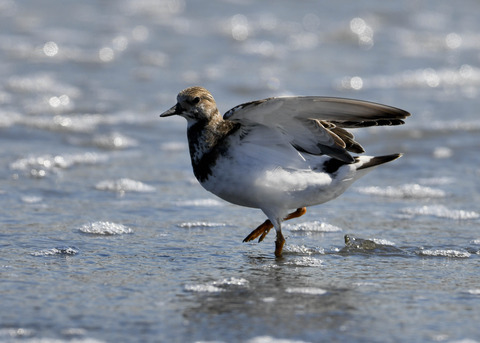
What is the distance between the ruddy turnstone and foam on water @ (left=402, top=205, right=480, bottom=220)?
51.8 inches

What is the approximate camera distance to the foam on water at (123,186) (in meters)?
6.95

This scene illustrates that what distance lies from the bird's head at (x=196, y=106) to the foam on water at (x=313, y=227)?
128 centimetres

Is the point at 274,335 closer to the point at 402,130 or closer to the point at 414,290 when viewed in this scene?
the point at 414,290

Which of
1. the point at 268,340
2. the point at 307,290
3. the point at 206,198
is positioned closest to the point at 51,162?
the point at 206,198

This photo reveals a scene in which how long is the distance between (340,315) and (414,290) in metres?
0.67

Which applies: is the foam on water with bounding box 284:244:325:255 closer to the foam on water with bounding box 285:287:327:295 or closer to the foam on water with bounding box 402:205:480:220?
the foam on water with bounding box 285:287:327:295

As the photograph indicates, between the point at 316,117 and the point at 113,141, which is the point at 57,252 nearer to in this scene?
the point at 316,117

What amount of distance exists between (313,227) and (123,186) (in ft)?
6.16

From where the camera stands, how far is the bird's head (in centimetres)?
523

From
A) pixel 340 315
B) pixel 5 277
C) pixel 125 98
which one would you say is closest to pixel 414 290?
pixel 340 315

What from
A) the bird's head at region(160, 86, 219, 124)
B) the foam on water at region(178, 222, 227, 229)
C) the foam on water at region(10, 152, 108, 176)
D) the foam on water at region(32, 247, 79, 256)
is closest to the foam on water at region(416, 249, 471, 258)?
the foam on water at region(178, 222, 227, 229)

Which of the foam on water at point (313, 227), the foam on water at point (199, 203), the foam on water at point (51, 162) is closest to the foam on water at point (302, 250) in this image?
the foam on water at point (313, 227)

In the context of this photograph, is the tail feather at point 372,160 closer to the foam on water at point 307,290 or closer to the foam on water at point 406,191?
the foam on water at point 307,290

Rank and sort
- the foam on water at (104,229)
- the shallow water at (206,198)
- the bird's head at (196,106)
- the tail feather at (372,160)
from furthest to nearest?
the foam on water at (104,229) < the tail feather at (372,160) < the bird's head at (196,106) < the shallow water at (206,198)
